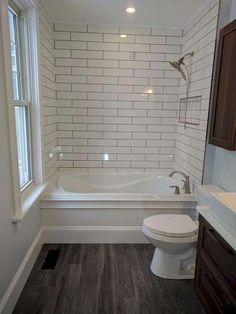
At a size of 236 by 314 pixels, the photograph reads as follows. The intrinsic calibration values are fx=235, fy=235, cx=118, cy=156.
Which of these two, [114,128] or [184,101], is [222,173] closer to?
[184,101]

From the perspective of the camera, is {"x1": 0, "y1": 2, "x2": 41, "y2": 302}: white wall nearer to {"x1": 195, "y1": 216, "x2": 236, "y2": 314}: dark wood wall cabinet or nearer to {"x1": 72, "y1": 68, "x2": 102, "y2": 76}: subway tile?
{"x1": 195, "y1": 216, "x2": 236, "y2": 314}: dark wood wall cabinet

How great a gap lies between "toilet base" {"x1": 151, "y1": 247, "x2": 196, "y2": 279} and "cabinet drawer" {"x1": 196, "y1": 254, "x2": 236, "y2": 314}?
11.1 inches

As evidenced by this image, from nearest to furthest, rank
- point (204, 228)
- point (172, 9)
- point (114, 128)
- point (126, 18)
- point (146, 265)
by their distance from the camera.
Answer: point (204, 228) < point (146, 265) < point (172, 9) < point (126, 18) < point (114, 128)

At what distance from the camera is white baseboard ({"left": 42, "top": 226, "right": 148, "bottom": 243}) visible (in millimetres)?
2457

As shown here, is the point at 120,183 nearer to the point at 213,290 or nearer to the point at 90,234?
the point at 90,234

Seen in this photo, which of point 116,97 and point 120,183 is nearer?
point 116,97

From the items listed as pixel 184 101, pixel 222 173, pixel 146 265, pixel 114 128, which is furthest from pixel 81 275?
pixel 184 101

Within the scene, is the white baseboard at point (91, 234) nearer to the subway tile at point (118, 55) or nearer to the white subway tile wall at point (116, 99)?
the white subway tile wall at point (116, 99)

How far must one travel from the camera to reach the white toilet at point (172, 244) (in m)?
1.86

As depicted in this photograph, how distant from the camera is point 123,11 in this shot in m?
2.47

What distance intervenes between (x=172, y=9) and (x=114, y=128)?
148cm

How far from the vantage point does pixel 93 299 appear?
1.75 m

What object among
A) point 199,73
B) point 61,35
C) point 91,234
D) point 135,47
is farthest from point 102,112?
point 91,234

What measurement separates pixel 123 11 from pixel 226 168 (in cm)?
190
